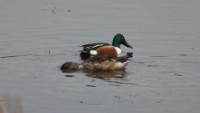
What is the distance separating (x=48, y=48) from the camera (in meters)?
14.0

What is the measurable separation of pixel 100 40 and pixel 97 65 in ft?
7.66

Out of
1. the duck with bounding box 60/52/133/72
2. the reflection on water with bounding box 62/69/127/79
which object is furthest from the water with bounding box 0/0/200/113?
the duck with bounding box 60/52/133/72

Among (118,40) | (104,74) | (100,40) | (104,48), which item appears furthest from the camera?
(100,40)

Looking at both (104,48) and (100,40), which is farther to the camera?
(100,40)

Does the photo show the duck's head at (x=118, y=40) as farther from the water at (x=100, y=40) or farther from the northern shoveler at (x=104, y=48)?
the water at (x=100, y=40)

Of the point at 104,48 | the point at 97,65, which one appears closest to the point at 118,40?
the point at 104,48

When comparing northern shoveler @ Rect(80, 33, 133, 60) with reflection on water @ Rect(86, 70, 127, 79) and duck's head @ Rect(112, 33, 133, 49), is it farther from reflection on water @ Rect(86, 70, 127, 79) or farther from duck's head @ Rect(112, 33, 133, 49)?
reflection on water @ Rect(86, 70, 127, 79)

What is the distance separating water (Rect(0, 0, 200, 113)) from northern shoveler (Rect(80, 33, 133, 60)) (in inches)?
9.2

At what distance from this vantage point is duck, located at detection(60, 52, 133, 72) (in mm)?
12430

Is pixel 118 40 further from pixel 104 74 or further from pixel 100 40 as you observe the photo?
pixel 104 74

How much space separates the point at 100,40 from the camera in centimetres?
1492

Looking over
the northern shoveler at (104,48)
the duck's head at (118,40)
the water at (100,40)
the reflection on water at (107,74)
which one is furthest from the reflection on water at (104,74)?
the duck's head at (118,40)

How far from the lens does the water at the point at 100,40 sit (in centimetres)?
1017

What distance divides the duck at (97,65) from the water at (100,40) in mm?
210
